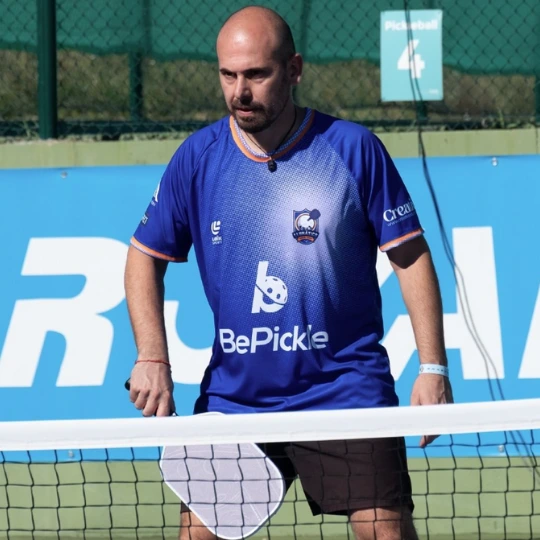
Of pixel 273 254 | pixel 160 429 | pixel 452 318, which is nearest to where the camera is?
pixel 160 429

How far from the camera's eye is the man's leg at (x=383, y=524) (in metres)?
3.29

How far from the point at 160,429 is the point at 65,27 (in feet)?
12.4

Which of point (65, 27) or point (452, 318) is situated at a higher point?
point (65, 27)

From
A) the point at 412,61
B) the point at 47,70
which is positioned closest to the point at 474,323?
the point at 412,61

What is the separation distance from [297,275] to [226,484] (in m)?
0.70

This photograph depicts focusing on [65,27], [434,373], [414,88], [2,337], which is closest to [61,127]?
[65,27]

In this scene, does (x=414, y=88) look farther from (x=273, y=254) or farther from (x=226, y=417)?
(x=226, y=417)

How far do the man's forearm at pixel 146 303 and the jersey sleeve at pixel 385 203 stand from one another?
72 cm

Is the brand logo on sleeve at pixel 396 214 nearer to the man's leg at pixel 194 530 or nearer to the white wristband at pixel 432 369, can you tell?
the white wristband at pixel 432 369

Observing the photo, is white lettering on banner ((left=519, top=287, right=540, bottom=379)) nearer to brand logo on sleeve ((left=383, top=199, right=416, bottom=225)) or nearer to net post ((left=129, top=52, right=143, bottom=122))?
brand logo on sleeve ((left=383, top=199, right=416, bottom=225))

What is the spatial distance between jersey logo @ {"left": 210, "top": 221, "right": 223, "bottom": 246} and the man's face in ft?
1.04

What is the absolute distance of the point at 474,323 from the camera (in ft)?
17.6

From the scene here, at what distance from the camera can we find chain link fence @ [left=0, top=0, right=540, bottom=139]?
251 inches

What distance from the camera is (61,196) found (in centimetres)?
563
